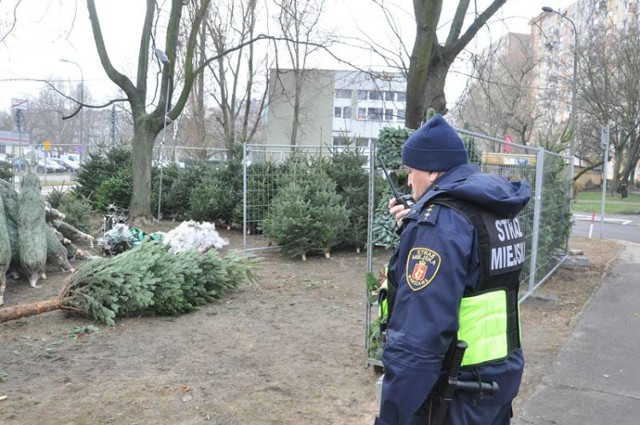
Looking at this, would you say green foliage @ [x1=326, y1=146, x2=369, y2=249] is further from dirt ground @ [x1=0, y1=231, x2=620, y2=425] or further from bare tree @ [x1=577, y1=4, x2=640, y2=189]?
bare tree @ [x1=577, y1=4, x2=640, y2=189]

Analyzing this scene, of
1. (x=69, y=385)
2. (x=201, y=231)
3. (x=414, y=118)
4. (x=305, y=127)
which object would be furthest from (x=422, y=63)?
(x=305, y=127)

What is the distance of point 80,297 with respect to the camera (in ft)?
18.6

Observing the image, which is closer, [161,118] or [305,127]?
[161,118]

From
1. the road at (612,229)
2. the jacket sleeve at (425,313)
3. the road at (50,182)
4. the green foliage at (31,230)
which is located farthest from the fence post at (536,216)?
the road at (50,182)

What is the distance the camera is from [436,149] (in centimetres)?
213

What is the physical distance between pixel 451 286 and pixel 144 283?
4474mm

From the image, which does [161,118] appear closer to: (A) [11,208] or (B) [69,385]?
(A) [11,208]

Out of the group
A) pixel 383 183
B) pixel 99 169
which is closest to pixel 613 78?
pixel 383 183

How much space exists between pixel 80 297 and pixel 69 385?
1.66 metres

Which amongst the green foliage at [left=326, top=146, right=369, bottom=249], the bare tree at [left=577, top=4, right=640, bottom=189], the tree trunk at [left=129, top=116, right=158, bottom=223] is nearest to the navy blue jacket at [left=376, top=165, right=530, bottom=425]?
the green foliage at [left=326, top=146, right=369, bottom=249]

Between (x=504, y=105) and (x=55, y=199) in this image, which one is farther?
(x=504, y=105)

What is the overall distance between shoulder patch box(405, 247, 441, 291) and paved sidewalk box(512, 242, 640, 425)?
2.38m

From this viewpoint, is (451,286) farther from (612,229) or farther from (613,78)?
(613,78)

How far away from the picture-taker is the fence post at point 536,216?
683 cm
